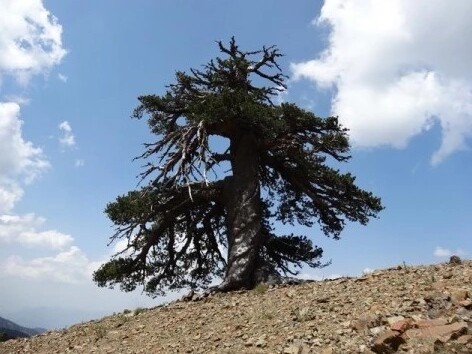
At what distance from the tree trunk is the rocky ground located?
152 centimetres

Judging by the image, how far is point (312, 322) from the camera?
920 centimetres

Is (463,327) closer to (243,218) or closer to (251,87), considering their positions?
(243,218)

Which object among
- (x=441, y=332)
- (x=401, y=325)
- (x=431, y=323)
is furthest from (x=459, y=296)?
(x=401, y=325)

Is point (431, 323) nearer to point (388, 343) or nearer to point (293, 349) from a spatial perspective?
point (388, 343)

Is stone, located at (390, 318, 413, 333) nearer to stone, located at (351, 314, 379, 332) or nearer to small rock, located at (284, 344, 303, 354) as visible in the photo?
stone, located at (351, 314, 379, 332)

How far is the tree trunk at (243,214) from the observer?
1642 cm

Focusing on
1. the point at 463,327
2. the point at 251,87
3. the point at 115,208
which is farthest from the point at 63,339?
the point at 251,87

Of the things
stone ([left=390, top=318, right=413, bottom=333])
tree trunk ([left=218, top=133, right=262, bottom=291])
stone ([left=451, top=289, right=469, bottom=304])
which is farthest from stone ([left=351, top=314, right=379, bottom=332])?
tree trunk ([left=218, top=133, right=262, bottom=291])

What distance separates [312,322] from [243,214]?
836 centimetres

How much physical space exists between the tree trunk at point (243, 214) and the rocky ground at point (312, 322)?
152 cm

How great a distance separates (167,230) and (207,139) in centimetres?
460

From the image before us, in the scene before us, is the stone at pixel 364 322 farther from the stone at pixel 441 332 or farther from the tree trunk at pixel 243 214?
the tree trunk at pixel 243 214

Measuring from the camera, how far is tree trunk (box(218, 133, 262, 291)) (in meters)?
16.4

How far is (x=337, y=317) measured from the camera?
359 inches
